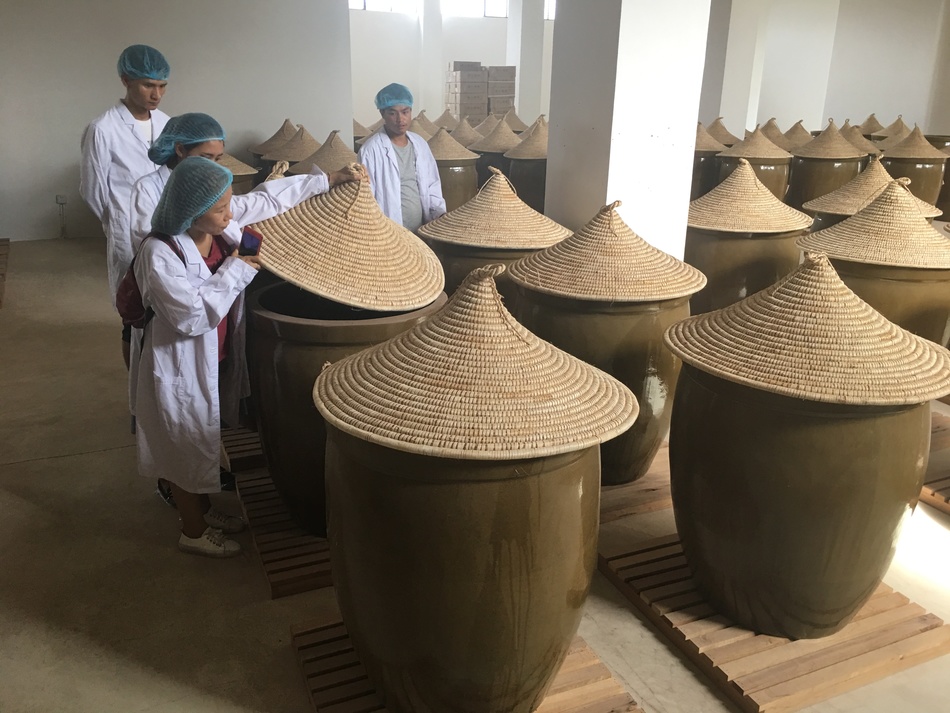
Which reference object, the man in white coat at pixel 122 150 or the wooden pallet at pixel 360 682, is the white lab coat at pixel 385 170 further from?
the wooden pallet at pixel 360 682

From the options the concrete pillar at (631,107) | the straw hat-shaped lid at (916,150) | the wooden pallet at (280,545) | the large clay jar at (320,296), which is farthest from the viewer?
the straw hat-shaped lid at (916,150)

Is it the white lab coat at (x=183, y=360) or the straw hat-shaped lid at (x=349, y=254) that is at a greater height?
the straw hat-shaped lid at (x=349, y=254)

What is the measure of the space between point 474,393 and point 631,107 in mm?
1999

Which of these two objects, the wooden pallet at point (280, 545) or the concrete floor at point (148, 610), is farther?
the wooden pallet at point (280, 545)

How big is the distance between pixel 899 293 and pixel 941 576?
1092 mm

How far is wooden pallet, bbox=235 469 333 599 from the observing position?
7.73ft

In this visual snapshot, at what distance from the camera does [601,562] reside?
2.50 metres

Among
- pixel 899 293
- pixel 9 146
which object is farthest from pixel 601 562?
pixel 9 146

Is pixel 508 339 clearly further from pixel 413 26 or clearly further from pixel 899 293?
pixel 413 26

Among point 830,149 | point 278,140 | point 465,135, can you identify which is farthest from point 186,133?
point 830,149

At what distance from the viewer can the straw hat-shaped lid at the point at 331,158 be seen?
4.89 metres

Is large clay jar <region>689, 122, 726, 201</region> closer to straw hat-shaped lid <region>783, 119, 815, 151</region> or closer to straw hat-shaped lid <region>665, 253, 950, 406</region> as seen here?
straw hat-shaped lid <region>783, 119, 815, 151</region>

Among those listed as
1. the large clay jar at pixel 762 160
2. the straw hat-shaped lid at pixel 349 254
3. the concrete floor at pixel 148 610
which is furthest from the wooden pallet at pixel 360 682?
the large clay jar at pixel 762 160

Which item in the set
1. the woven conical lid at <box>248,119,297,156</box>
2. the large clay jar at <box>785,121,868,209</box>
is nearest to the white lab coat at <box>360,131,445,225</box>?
the woven conical lid at <box>248,119,297,156</box>
